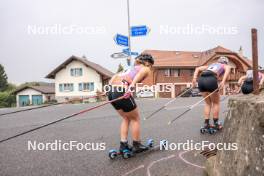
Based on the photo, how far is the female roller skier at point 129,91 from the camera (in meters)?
4.13

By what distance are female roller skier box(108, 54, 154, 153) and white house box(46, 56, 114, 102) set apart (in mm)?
41467

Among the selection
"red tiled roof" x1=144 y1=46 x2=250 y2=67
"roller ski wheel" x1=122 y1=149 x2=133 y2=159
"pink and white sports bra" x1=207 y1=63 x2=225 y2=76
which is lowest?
"roller ski wheel" x1=122 y1=149 x2=133 y2=159

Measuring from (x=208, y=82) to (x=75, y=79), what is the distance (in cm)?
4249

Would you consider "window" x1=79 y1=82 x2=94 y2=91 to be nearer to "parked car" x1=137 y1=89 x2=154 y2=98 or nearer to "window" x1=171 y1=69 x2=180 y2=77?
"parked car" x1=137 y1=89 x2=154 y2=98

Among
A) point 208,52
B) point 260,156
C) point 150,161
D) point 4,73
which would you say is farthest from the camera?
point 4,73

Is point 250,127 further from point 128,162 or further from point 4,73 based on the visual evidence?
point 4,73

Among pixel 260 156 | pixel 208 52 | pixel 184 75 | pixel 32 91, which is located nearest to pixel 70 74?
pixel 32 91

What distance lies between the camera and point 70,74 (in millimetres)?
46906

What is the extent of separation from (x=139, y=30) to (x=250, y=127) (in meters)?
13.1

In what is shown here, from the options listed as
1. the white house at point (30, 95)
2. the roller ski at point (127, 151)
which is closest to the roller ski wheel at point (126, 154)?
the roller ski at point (127, 151)

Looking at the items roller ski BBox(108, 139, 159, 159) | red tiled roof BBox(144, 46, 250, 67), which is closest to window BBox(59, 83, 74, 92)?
red tiled roof BBox(144, 46, 250, 67)

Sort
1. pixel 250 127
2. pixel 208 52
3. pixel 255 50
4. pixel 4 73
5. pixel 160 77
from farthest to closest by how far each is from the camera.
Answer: pixel 4 73, pixel 208 52, pixel 160 77, pixel 255 50, pixel 250 127

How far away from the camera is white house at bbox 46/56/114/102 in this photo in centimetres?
4594

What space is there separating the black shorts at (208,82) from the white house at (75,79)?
132ft
